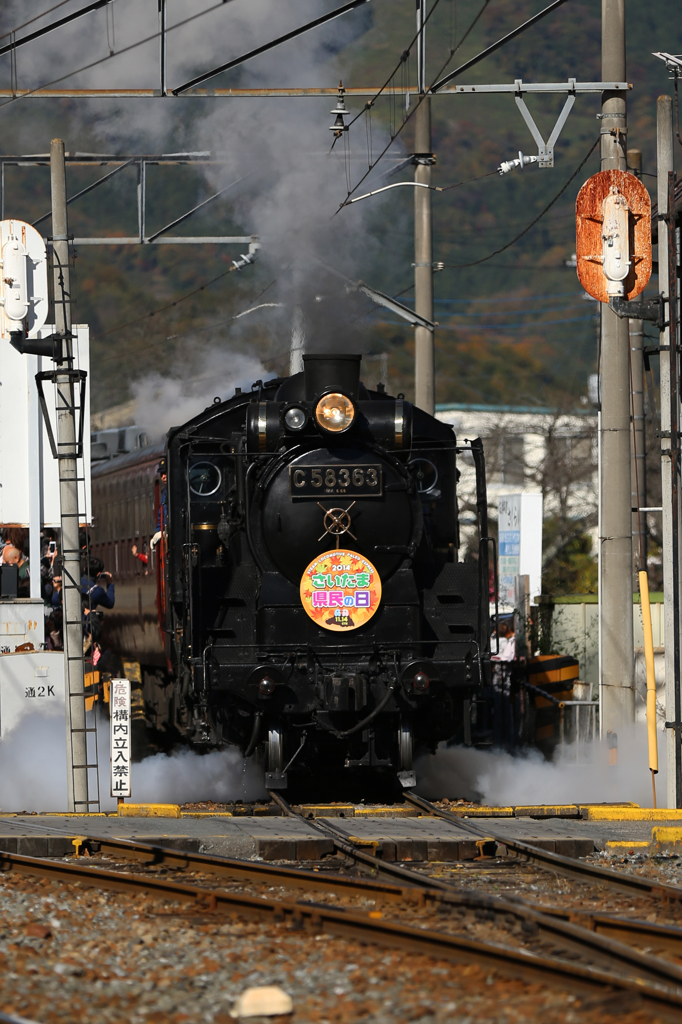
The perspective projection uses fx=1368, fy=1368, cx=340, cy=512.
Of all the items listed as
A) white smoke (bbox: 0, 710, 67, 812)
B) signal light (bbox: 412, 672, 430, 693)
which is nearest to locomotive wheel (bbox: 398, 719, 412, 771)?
signal light (bbox: 412, 672, 430, 693)

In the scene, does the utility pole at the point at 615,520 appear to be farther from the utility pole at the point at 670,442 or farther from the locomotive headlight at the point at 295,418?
the locomotive headlight at the point at 295,418

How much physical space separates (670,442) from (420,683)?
3084 millimetres

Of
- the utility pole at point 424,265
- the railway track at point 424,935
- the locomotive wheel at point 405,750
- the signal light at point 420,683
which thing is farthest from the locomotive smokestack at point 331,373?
the utility pole at point 424,265

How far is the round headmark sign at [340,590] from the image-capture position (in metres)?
12.5

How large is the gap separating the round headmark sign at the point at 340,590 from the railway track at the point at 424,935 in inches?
150

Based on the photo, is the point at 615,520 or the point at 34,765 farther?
the point at 34,765

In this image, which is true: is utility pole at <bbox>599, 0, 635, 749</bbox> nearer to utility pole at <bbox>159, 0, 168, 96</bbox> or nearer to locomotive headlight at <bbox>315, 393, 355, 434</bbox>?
locomotive headlight at <bbox>315, 393, 355, 434</bbox>

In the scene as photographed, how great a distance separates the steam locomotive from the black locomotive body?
0.01 m

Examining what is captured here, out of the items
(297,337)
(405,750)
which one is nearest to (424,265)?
(297,337)

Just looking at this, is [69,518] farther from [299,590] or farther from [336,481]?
[336,481]

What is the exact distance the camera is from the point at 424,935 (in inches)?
245

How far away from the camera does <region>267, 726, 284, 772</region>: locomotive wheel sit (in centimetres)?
1239

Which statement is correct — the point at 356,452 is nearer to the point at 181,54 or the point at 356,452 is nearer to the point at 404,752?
the point at 404,752

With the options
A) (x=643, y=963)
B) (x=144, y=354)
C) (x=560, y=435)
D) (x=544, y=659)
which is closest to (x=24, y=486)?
(x=544, y=659)
